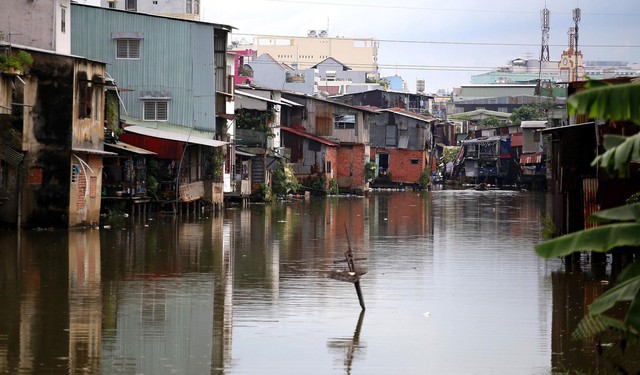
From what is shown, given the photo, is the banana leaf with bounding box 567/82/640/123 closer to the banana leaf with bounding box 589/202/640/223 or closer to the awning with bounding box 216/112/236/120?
the banana leaf with bounding box 589/202/640/223

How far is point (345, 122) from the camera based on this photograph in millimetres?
69062

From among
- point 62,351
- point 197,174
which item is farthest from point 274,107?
point 62,351

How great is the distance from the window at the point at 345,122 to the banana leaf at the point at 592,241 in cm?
5817

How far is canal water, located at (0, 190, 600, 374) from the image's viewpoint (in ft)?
51.7

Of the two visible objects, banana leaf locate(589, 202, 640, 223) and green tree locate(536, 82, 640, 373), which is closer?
green tree locate(536, 82, 640, 373)

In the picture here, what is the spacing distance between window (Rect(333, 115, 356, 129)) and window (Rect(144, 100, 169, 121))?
26.0m

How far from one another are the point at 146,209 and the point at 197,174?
446 cm

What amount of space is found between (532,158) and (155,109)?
36761 mm

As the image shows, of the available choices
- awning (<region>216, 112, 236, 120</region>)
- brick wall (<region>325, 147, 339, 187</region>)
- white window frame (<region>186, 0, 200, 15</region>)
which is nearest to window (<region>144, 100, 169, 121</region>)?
awning (<region>216, 112, 236, 120</region>)

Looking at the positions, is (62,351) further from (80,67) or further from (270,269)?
(80,67)

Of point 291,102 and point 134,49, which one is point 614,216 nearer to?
point 134,49

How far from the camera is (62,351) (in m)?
15.8

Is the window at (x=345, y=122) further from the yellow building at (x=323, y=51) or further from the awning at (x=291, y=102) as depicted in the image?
the yellow building at (x=323, y=51)

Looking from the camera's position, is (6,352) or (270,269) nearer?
(6,352)
